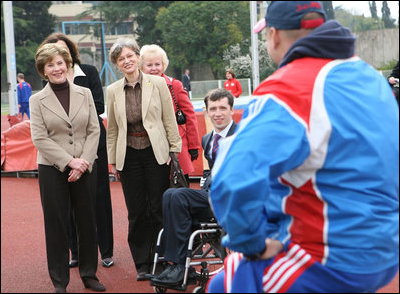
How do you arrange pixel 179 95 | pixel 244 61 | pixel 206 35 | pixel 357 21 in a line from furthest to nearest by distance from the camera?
1. pixel 357 21
2. pixel 206 35
3. pixel 244 61
4. pixel 179 95

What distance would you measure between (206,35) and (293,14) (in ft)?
83.6

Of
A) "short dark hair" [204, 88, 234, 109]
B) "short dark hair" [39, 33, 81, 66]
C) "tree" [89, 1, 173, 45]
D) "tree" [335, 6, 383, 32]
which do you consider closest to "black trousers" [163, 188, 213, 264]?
"short dark hair" [204, 88, 234, 109]

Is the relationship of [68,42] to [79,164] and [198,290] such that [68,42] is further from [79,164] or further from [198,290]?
[198,290]

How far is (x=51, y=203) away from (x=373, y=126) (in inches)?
134

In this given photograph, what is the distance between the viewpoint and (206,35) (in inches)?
1066

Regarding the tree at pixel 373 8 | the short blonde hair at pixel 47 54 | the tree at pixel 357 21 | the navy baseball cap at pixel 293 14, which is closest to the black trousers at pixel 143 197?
the short blonde hair at pixel 47 54

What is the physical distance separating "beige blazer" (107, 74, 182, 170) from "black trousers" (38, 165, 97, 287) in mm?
343

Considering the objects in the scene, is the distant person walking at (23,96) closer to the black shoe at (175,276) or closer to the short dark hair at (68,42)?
the short dark hair at (68,42)

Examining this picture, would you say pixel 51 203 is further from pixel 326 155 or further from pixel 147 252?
pixel 326 155

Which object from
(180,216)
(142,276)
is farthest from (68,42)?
(142,276)

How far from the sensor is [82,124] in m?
4.92

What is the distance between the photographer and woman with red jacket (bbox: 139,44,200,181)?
5.61m

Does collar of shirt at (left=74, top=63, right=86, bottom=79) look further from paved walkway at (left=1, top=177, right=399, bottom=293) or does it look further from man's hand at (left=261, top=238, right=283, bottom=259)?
man's hand at (left=261, top=238, right=283, bottom=259)

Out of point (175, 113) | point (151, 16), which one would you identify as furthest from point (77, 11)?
point (175, 113)
